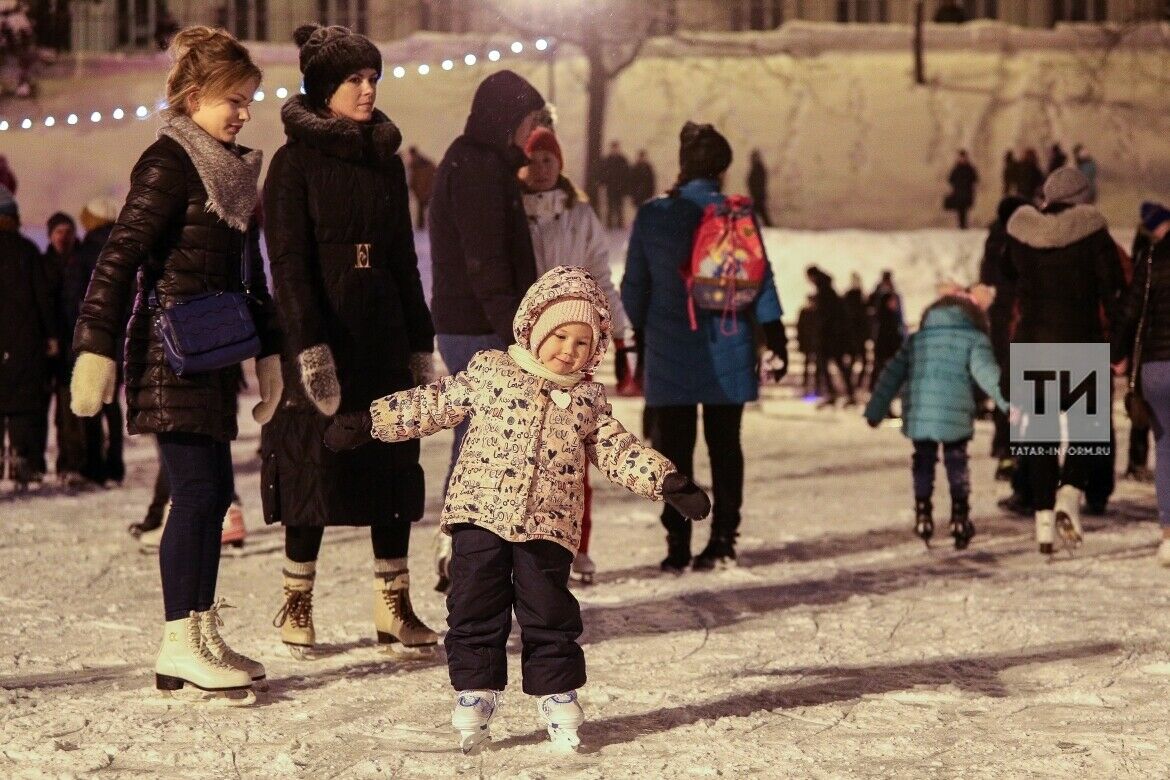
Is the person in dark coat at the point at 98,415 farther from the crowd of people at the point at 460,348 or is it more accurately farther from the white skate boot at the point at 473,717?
the white skate boot at the point at 473,717

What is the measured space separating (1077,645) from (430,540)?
336 centimetres

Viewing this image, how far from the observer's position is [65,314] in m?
11.1

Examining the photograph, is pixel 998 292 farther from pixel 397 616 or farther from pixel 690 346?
pixel 397 616

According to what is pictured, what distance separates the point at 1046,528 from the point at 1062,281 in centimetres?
→ 109

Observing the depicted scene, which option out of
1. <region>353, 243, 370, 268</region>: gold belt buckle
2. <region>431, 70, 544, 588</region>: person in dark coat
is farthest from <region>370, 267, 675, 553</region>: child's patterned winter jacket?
<region>431, 70, 544, 588</region>: person in dark coat

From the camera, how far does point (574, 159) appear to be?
37531 mm

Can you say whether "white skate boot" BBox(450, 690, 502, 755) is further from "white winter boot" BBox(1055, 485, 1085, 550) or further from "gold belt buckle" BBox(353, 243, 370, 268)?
"white winter boot" BBox(1055, 485, 1085, 550)

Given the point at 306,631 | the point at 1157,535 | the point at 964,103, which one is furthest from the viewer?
the point at 964,103

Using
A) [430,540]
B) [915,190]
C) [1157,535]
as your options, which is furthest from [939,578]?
[915,190]

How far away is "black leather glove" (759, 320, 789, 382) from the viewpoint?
7.71 meters

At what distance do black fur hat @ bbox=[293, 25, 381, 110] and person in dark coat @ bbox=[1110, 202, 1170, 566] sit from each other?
3751 millimetres

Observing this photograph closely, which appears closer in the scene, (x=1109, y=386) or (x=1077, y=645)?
(x=1077, y=645)

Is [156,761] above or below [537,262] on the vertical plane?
below

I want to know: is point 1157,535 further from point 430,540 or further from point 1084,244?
point 430,540
